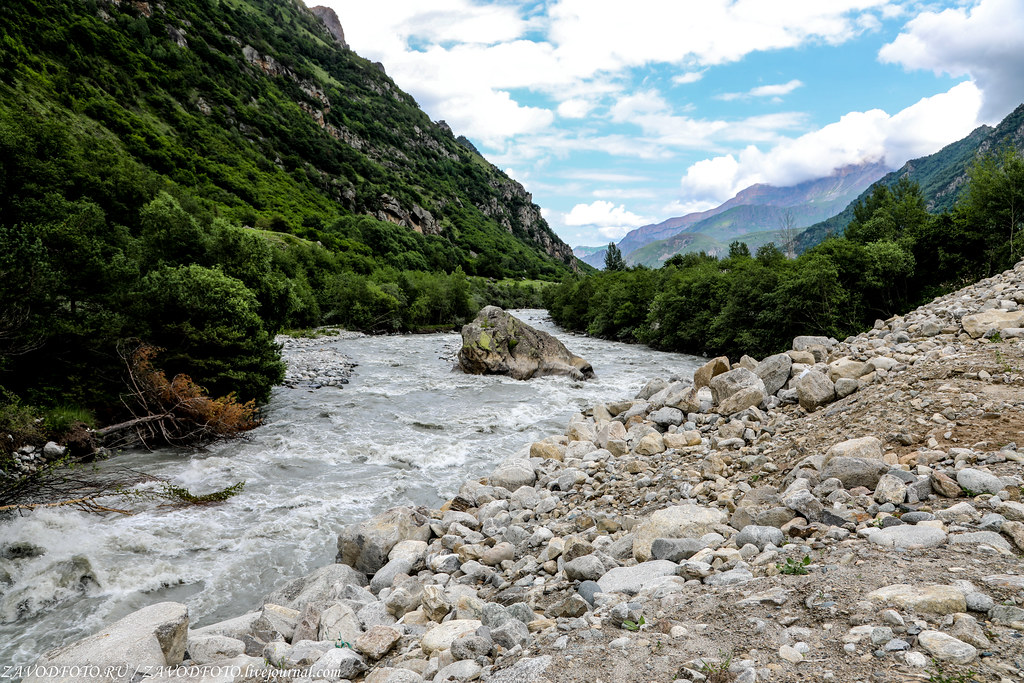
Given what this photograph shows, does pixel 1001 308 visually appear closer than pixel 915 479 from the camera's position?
No

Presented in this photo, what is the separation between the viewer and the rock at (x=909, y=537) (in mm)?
4008

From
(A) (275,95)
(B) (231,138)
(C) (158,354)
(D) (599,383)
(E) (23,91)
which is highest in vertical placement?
(A) (275,95)

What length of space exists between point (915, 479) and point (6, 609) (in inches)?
496

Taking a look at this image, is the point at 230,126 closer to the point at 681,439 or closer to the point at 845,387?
the point at 681,439

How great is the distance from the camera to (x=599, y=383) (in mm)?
27500

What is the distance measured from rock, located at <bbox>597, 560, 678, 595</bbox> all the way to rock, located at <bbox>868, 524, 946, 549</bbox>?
6.10 feet

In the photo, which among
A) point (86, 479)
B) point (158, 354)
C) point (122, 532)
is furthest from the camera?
point (158, 354)

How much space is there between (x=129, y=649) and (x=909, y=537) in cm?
762

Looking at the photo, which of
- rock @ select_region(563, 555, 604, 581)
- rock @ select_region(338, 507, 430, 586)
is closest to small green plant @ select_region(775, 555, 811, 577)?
rock @ select_region(563, 555, 604, 581)

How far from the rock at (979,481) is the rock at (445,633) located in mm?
5132

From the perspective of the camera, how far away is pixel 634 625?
381cm

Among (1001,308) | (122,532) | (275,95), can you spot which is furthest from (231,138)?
(1001,308)

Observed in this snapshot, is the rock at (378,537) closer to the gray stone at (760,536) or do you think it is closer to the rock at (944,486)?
the gray stone at (760,536)

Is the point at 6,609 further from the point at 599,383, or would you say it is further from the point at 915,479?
the point at 599,383
